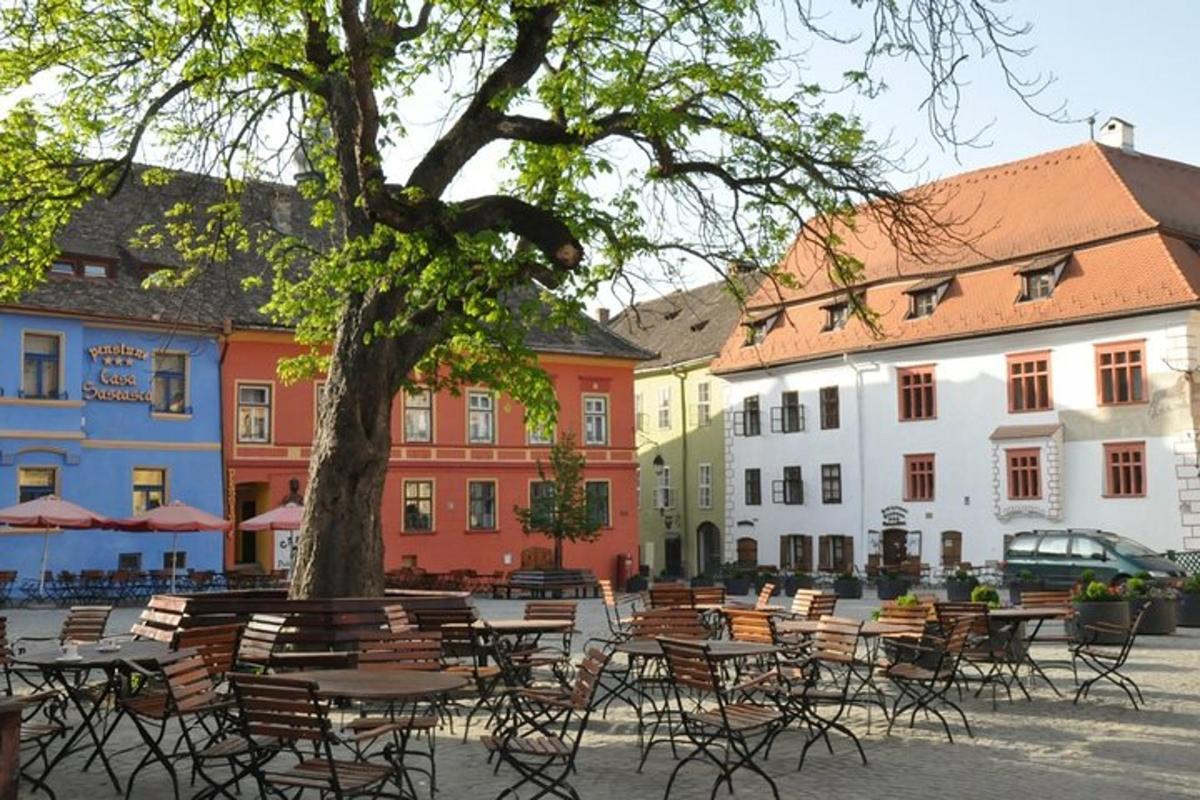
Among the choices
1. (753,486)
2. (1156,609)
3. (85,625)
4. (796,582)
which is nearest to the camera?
(85,625)

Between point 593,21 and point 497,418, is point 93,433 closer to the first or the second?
point 497,418

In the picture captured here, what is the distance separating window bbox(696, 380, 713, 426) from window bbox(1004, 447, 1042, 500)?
13724 mm

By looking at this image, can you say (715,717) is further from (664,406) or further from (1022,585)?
(664,406)

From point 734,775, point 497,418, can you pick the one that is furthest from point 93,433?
point 734,775

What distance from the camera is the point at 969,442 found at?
35844 millimetres

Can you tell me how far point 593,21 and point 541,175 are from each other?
2630 millimetres

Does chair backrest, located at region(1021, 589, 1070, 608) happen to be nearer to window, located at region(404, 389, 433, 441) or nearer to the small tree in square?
the small tree in square

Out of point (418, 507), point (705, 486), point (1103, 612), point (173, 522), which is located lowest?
point (1103, 612)

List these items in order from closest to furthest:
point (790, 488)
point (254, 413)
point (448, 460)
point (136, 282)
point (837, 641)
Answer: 1. point (837, 641)
2. point (136, 282)
3. point (254, 413)
4. point (448, 460)
5. point (790, 488)

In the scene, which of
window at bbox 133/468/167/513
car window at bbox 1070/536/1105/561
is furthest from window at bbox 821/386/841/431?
window at bbox 133/468/167/513

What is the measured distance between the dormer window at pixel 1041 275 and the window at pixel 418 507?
16.5 metres

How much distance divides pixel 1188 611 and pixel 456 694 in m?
14.6

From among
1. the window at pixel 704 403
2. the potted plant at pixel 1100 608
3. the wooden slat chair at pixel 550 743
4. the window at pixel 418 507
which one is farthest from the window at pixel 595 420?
the wooden slat chair at pixel 550 743

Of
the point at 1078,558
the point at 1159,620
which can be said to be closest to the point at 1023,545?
the point at 1078,558
